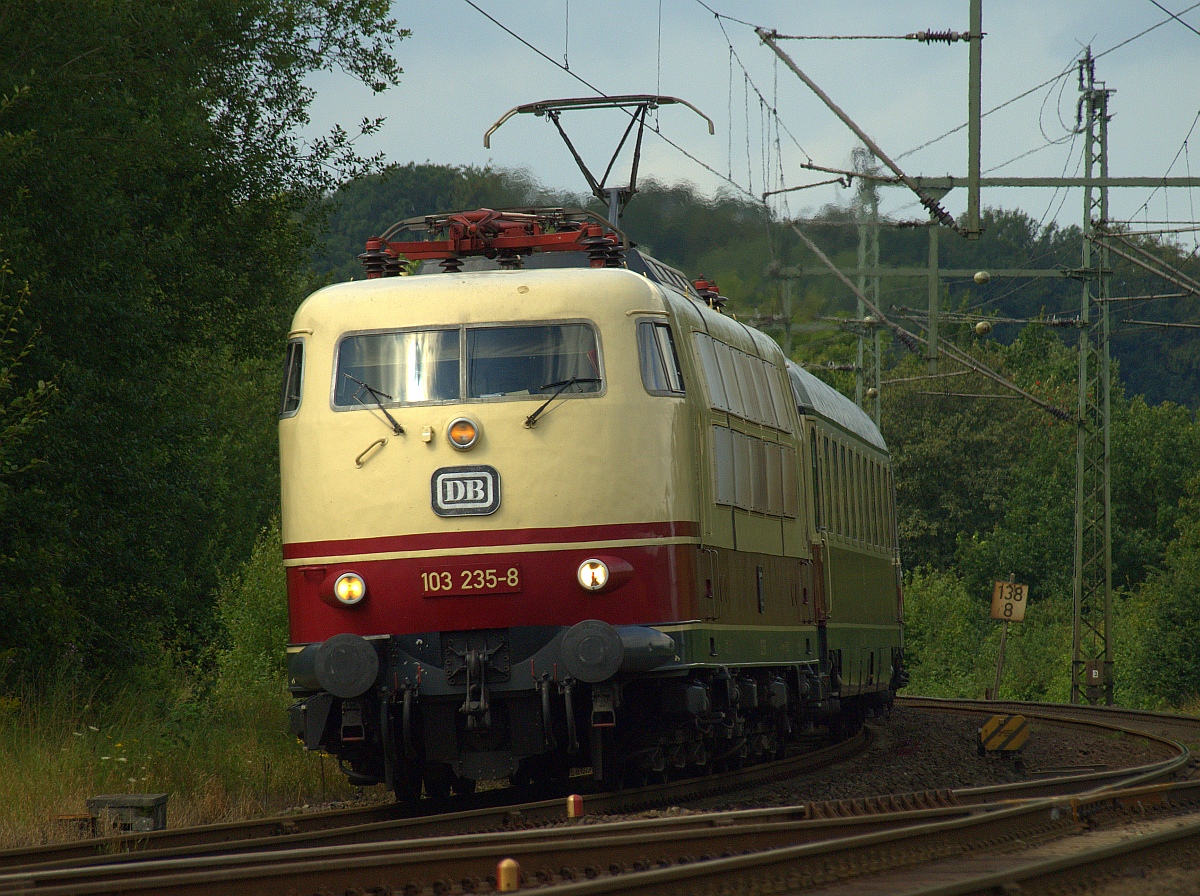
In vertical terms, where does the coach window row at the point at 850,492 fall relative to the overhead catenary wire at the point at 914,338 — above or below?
below

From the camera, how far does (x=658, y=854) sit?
27.7 ft

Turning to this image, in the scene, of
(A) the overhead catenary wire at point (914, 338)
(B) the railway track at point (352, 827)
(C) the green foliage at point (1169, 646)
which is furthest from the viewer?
(C) the green foliage at point (1169, 646)

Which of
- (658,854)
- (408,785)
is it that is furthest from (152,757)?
(658,854)

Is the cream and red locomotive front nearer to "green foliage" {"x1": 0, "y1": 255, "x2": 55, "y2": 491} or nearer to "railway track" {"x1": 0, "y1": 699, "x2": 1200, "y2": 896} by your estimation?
"railway track" {"x1": 0, "y1": 699, "x2": 1200, "y2": 896}

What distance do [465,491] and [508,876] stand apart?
13.7ft

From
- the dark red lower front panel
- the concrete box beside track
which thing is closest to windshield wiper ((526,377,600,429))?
the dark red lower front panel

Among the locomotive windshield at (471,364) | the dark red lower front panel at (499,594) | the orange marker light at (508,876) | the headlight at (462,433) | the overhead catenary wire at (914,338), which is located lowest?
the orange marker light at (508,876)

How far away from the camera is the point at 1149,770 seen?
13.9 meters

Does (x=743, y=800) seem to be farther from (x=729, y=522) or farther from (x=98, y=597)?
(x=98, y=597)

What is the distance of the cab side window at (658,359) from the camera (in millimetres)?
11547

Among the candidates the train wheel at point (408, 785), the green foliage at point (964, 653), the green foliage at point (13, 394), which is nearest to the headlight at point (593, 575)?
the train wheel at point (408, 785)

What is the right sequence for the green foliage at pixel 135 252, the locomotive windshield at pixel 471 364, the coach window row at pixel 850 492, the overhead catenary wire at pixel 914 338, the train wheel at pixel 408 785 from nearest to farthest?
1. the locomotive windshield at pixel 471 364
2. the train wheel at pixel 408 785
3. the green foliage at pixel 135 252
4. the coach window row at pixel 850 492
5. the overhead catenary wire at pixel 914 338

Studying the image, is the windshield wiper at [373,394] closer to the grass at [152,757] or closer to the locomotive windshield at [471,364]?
the locomotive windshield at [471,364]

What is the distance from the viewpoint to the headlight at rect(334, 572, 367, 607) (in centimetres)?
1123
